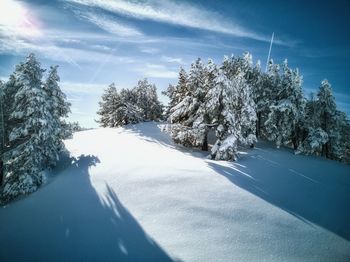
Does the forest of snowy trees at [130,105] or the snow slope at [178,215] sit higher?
the forest of snowy trees at [130,105]

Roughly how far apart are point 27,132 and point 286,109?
28670mm

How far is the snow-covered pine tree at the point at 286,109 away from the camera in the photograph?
3003 cm

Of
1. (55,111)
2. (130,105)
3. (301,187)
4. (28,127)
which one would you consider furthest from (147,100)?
(301,187)

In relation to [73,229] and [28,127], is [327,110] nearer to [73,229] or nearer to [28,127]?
[73,229]

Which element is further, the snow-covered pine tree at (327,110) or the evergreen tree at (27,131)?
the snow-covered pine tree at (327,110)

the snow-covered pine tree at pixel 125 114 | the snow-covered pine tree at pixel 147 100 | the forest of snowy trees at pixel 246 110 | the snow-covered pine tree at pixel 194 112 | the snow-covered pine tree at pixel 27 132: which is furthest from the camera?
the snow-covered pine tree at pixel 147 100

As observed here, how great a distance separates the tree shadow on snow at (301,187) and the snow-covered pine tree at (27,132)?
13410mm


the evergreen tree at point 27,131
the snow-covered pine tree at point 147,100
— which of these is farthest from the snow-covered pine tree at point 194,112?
the snow-covered pine tree at point 147,100

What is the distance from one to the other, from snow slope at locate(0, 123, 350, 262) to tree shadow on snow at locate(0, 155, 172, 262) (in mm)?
50

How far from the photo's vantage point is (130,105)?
152ft

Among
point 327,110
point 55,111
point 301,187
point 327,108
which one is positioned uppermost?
point 327,108

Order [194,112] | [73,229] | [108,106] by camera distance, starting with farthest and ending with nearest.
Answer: [108,106], [194,112], [73,229]

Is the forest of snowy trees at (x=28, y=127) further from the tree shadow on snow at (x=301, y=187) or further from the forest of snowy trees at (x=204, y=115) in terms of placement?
the tree shadow on snow at (x=301, y=187)

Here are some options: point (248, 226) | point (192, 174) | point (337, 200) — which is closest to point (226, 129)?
point (192, 174)
